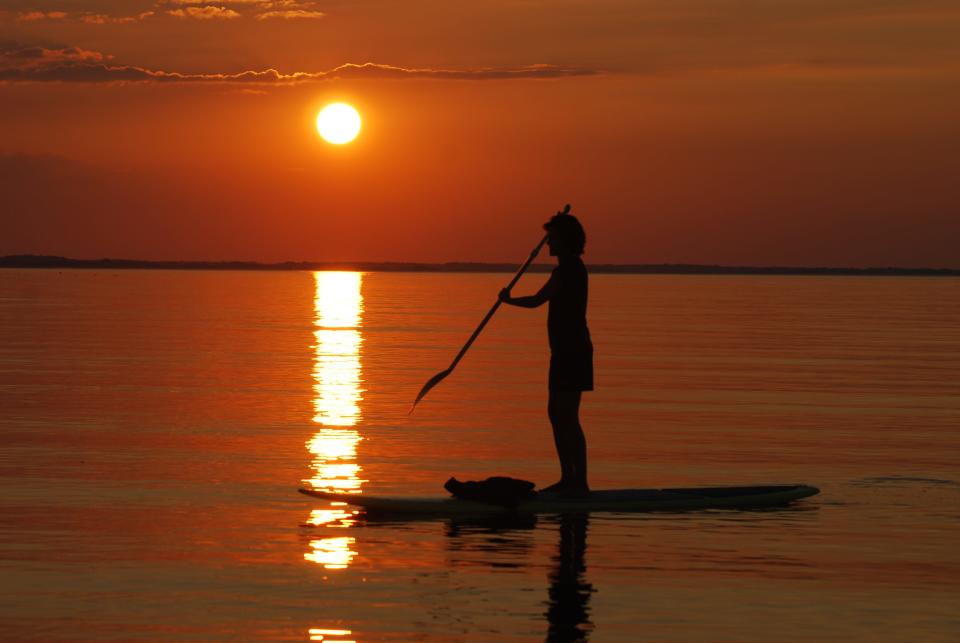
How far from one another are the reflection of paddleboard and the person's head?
7.38 ft

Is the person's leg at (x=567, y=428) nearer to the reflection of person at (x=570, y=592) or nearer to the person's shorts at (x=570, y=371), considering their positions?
the person's shorts at (x=570, y=371)

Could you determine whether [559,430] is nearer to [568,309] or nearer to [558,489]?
[558,489]

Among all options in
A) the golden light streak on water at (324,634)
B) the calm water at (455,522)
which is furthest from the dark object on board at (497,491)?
the golden light streak on water at (324,634)

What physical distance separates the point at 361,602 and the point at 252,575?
1.24m

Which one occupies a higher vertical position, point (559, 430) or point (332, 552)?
point (559, 430)

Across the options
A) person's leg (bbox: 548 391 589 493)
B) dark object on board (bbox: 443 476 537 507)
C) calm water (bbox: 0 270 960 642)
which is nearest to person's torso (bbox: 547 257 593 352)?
person's leg (bbox: 548 391 589 493)

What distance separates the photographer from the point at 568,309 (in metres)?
13.9

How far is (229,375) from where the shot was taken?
3078 centimetres

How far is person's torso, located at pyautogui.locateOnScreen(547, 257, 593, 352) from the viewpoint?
13852 mm

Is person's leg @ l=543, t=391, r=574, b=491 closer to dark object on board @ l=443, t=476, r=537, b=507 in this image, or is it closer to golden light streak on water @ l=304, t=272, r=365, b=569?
dark object on board @ l=443, t=476, r=537, b=507

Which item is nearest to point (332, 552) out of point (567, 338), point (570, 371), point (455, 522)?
point (455, 522)

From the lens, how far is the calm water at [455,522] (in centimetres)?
1009

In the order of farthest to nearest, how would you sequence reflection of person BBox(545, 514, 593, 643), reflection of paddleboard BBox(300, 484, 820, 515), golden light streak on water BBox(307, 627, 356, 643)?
reflection of paddleboard BBox(300, 484, 820, 515) < reflection of person BBox(545, 514, 593, 643) < golden light streak on water BBox(307, 627, 356, 643)

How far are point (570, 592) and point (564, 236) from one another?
4099 mm
